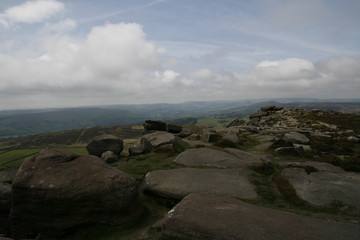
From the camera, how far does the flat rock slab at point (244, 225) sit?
21.6 feet

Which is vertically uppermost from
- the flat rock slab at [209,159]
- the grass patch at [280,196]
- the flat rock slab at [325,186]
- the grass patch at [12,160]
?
the flat rock slab at [209,159]

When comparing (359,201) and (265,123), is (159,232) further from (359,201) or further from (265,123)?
(265,123)

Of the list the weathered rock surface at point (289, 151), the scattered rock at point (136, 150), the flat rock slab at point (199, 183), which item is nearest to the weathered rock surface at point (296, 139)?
the weathered rock surface at point (289, 151)

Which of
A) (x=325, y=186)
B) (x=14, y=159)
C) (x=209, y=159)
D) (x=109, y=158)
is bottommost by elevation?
(x=14, y=159)

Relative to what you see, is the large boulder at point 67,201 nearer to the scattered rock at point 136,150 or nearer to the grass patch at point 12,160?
the scattered rock at point 136,150

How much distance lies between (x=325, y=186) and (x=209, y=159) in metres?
7.49

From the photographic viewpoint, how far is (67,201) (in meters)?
9.16

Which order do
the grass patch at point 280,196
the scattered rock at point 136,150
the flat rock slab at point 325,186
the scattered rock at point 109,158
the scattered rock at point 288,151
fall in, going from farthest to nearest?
the scattered rock at point 136,150 < the scattered rock at point 109,158 < the scattered rock at point 288,151 < the flat rock slab at point 325,186 < the grass patch at point 280,196

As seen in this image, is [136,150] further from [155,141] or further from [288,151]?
[288,151]

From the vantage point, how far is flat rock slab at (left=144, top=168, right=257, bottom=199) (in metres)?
10.7

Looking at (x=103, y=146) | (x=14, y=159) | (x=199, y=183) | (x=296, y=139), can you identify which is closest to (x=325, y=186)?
(x=199, y=183)

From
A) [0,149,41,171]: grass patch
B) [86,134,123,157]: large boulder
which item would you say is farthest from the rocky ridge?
[0,149,41,171]: grass patch

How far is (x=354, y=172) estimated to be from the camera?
14.1 meters

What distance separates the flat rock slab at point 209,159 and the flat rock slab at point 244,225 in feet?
22.9
